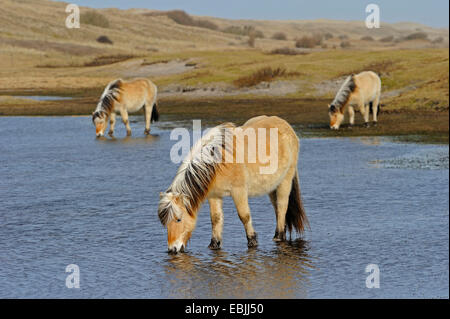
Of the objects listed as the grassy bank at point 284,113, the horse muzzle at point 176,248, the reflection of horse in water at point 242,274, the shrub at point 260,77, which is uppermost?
the shrub at point 260,77

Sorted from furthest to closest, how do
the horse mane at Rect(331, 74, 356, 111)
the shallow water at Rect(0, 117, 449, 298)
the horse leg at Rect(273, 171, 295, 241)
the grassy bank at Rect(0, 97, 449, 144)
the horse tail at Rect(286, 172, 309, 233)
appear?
the horse mane at Rect(331, 74, 356, 111) < the grassy bank at Rect(0, 97, 449, 144) < the horse tail at Rect(286, 172, 309, 233) < the horse leg at Rect(273, 171, 295, 241) < the shallow water at Rect(0, 117, 449, 298)

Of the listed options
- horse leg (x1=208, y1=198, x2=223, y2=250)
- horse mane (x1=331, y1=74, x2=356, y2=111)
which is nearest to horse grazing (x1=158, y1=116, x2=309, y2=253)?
horse leg (x1=208, y1=198, x2=223, y2=250)

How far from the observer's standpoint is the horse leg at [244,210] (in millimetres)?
9148

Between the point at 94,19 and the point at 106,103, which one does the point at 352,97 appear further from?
the point at 94,19

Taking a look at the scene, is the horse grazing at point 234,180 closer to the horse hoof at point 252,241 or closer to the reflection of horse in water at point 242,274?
the horse hoof at point 252,241

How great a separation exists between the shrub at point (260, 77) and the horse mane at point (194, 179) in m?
33.0

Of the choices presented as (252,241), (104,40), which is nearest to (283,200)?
(252,241)

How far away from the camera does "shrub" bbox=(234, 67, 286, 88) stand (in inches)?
1668

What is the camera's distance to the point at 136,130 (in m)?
25.4

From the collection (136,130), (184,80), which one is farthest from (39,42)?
(136,130)

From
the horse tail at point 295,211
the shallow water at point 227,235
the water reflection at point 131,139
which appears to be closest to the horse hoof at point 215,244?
the shallow water at point 227,235

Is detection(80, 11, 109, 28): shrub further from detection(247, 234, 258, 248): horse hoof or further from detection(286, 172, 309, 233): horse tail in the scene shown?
detection(247, 234, 258, 248): horse hoof
